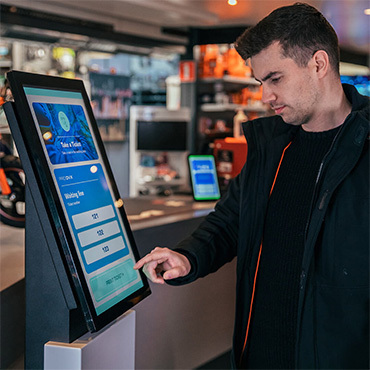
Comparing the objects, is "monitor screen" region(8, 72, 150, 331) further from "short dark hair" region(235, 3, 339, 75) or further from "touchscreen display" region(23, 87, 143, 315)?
"short dark hair" region(235, 3, 339, 75)

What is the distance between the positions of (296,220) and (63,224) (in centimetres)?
72

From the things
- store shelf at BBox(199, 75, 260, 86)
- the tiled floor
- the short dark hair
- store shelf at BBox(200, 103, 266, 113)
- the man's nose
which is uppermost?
store shelf at BBox(199, 75, 260, 86)

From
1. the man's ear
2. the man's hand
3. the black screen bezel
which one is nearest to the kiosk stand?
the man's hand

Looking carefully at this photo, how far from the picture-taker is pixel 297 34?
1.69m

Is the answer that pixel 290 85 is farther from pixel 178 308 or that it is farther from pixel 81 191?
pixel 178 308

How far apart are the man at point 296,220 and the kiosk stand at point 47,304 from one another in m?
0.26

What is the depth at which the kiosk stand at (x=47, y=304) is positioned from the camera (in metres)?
1.39

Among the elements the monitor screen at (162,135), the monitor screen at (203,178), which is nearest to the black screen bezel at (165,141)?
the monitor screen at (162,135)

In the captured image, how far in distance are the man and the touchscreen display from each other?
9cm

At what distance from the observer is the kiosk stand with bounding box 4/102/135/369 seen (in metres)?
1.39

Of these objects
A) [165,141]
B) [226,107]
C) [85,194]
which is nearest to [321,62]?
[85,194]

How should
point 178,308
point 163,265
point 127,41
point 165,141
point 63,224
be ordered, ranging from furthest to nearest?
point 165,141 < point 127,41 < point 178,308 < point 163,265 < point 63,224

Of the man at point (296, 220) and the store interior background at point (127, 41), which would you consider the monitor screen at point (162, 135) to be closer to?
the store interior background at point (127, 41)

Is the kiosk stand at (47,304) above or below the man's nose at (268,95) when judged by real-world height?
below
